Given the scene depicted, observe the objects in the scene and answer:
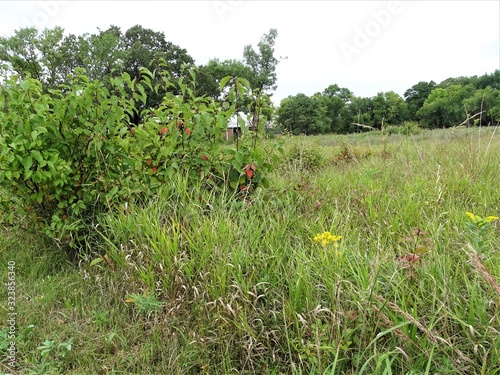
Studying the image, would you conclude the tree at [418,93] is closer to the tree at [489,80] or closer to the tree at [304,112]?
the tree at [489,80]

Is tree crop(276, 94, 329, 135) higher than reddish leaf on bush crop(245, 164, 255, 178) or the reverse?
higher

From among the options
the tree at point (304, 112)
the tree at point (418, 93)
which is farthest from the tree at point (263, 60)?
the tree at point (418, 93)

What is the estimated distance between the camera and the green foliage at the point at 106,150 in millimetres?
2098

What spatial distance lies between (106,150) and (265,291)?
5.63 ft

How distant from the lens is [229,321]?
1.44 metres

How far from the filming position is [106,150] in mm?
2344

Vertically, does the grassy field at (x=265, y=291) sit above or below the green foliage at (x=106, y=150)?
below

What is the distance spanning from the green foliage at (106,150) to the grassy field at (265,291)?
8.6 inches

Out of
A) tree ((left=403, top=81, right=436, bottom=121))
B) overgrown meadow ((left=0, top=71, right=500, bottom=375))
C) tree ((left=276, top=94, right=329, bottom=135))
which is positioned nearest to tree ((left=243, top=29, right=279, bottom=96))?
tree ((left=276, top=94, right=329, bottom=135))

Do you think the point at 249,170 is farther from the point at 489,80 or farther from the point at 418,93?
the point at 489,80

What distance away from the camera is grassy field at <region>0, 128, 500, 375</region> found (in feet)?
4.07

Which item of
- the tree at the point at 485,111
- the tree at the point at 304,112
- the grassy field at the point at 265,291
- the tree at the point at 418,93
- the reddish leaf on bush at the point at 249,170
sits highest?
the tree at the point at 418,93

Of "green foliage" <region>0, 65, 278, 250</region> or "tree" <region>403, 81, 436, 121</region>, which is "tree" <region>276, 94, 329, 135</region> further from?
"green foliage" <region>0, 65, 278, 250</region>

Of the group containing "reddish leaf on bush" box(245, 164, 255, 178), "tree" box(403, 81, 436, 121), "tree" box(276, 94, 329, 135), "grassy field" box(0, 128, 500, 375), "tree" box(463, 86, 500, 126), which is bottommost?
"grassy field" box(0, 128, 500, 375)
